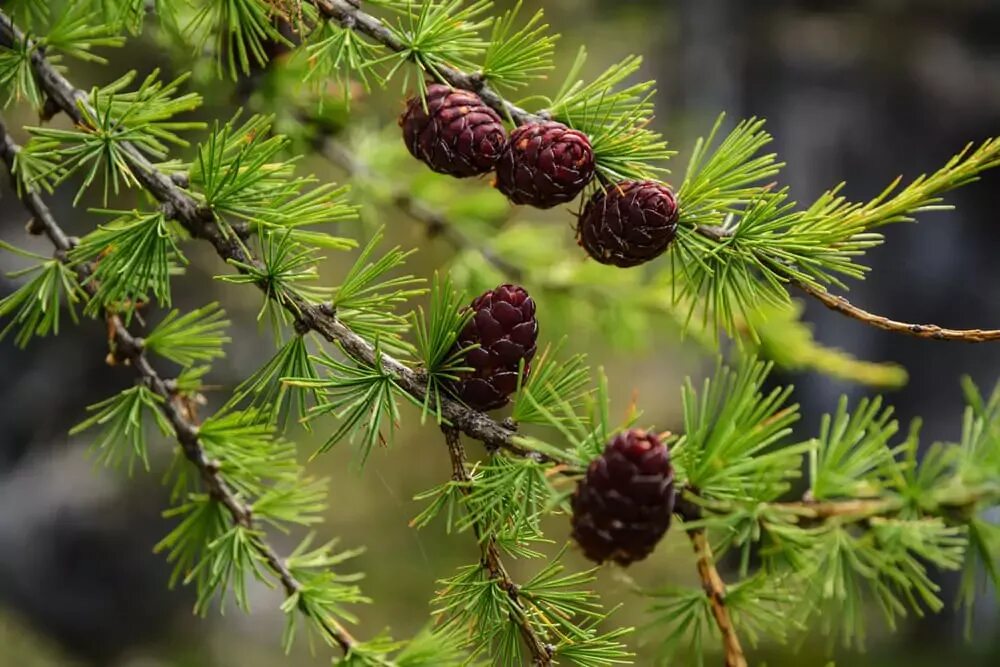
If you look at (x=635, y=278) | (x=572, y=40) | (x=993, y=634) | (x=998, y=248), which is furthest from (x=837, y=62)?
(x=635, y=278)

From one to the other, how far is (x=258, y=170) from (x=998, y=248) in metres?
2.58

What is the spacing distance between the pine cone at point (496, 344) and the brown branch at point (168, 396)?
0.17 m

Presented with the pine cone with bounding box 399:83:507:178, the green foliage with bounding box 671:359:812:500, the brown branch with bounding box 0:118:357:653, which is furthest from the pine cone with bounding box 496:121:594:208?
Result: the brown branch with bounding box 0:118:357:653

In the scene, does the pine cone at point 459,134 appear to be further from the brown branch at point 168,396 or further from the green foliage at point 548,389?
the brown branch at point 168,396

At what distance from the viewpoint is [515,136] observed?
1.29 feet

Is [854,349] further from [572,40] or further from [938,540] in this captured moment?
[938,540]

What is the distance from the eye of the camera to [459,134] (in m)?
0.39

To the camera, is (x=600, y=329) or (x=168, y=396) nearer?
(x=168, y=396)

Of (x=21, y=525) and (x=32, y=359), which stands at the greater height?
(x=32, y=359)

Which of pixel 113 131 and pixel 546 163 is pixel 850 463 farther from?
pixel 113 131

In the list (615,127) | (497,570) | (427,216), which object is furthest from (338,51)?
(427,216)

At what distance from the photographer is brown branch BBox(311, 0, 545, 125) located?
0.42m

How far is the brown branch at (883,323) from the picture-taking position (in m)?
0.34

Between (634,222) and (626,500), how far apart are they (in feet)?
0.45
